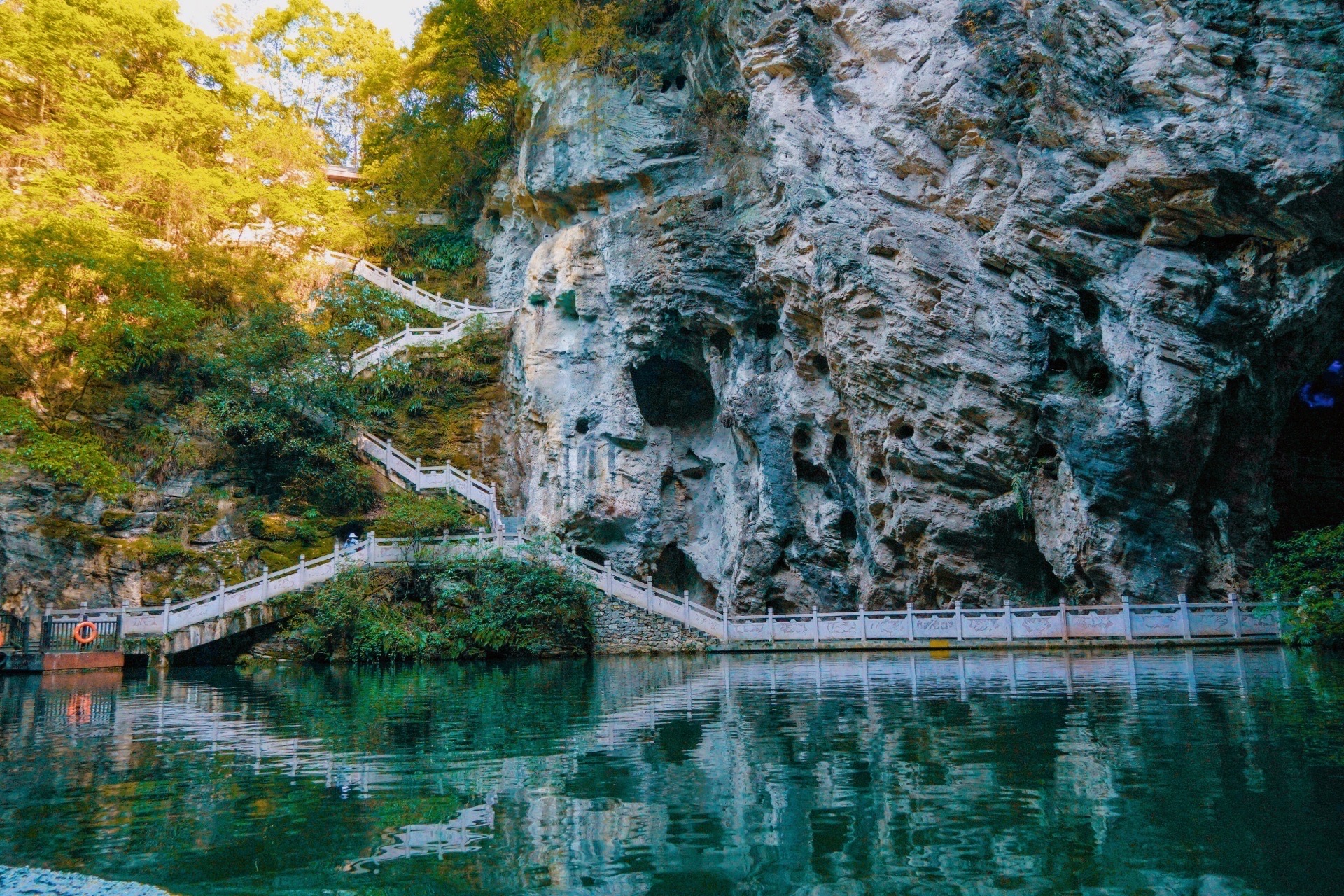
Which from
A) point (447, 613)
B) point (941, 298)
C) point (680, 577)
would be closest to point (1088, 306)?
point (941, 298)

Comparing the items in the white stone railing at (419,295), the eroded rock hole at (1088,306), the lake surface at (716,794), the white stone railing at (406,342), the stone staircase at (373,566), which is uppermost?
the white stone railing at (419,295)

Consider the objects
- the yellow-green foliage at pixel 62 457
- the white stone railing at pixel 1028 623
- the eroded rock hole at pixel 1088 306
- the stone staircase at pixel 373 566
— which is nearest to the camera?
the white stone railing at pixel 1028 623

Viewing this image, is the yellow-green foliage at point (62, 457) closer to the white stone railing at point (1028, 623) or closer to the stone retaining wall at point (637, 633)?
the stone retaining wall at point (637, 633)

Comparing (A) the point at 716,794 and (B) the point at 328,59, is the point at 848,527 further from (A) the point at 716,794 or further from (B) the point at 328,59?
(B) the point at 328,59

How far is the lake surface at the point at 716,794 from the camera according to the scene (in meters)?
3.97

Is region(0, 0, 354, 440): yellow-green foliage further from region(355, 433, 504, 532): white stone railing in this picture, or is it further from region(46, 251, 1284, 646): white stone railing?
region(46, 251, 1284, 646): white stone railing

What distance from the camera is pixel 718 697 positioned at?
36.5 feet

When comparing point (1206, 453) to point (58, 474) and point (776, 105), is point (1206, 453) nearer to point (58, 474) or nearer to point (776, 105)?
point (776, 105)

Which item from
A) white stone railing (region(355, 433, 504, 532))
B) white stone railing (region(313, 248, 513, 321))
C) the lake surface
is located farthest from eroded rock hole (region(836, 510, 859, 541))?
white stone railing (region(313, 248, 513, 321))

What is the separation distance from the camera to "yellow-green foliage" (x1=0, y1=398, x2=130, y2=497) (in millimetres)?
21562

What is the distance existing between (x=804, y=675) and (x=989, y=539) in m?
7.17

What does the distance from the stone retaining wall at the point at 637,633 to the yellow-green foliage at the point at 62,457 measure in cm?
1190

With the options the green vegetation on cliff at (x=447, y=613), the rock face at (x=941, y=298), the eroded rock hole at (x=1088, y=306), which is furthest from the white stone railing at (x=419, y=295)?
the eroded rock hole at (x=1088, y=306)

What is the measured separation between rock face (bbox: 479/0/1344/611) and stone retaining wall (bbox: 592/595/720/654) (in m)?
2.04
